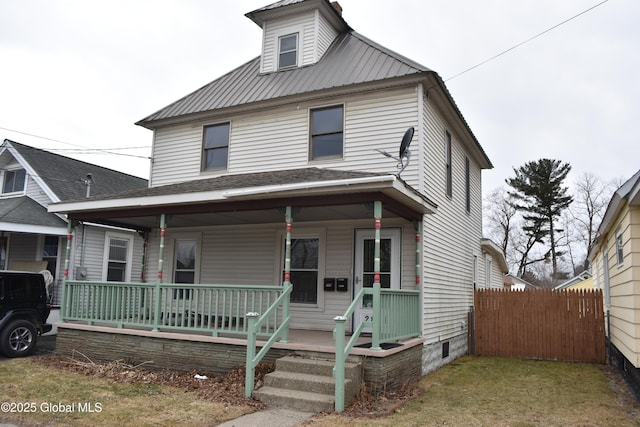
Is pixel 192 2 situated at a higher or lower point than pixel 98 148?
higher

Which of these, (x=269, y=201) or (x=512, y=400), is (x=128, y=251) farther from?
(x=512, y=400)

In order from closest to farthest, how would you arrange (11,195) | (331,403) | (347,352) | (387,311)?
(331,403), (347,352), (387,311), (11,195)

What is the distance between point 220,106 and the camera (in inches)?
460

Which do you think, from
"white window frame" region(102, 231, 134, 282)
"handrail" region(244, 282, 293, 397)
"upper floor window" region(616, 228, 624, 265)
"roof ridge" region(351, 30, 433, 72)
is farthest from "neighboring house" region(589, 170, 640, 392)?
"white window frame" region(102, 231, 134, 282)

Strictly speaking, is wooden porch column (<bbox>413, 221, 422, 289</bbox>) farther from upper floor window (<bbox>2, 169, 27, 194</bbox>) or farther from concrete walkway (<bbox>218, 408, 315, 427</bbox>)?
upper floor window (<bbox>2, 169, 27, 194</bbox>)

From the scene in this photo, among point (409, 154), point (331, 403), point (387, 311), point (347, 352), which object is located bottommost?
point (331, 403)

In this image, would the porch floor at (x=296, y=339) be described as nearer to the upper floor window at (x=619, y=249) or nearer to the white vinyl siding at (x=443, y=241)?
the white vinyl siding at (x=443, y=241)

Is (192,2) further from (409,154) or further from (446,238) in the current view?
(446,238)

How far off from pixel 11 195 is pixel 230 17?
33.8 feet

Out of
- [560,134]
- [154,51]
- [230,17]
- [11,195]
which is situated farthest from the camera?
[560,134]

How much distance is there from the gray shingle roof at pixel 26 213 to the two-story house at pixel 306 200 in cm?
415

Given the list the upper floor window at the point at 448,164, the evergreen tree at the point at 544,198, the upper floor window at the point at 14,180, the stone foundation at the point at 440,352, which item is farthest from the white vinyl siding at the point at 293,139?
the evergreen tree at the point at 544,198

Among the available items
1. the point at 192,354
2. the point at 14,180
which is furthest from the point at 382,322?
the point at 14,180

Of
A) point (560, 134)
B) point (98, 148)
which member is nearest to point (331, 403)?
point (98, 148)
